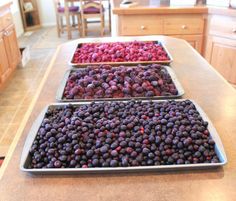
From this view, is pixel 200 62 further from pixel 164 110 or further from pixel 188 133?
pixel 188 133

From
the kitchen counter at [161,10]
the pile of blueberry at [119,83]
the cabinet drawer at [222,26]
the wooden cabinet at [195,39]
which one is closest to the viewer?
the pile of blueberry at [119,83]

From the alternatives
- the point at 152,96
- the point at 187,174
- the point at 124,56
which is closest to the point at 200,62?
the point at 124,56

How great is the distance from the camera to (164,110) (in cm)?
108

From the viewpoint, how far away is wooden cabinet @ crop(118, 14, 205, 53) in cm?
277

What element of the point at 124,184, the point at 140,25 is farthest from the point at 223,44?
the point at 124,184

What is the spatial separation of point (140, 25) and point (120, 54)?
48.4 inches

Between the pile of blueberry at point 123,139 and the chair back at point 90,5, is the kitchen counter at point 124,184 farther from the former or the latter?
the chair back at point 90,5

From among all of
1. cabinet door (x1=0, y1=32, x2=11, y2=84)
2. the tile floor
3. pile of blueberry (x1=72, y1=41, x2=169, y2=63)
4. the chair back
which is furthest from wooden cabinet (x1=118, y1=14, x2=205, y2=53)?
the chair back

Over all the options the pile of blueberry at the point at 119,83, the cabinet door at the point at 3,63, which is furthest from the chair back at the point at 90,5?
the pile of blueberry at the point at 119,83

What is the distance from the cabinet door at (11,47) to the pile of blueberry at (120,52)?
2.00 metres

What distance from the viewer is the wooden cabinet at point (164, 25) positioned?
9.08 ft

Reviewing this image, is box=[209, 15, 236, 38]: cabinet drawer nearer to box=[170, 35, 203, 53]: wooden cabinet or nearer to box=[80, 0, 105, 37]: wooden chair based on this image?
box=[170, 35, 203, 53]: wooden cabinet

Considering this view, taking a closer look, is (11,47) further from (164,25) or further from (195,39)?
(195,39)

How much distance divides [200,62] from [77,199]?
124 centimetres
